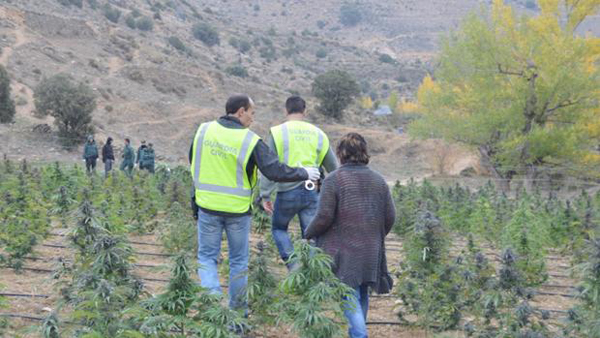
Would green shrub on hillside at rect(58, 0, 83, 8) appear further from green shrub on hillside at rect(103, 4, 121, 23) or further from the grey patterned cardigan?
the grey patterned cardigan

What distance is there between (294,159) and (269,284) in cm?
142

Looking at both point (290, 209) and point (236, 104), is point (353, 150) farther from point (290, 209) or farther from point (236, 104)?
point (290, 209)

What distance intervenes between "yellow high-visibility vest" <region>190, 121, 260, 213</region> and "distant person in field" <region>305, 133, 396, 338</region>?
2.10 ft

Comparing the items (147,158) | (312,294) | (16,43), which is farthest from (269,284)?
(16,43)

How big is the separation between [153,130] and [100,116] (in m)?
2.92

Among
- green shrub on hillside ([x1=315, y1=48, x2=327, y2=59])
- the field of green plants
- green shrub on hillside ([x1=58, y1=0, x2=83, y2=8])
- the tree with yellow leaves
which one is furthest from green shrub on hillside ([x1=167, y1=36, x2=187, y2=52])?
the field of green plants

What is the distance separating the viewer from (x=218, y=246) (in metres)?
5.07

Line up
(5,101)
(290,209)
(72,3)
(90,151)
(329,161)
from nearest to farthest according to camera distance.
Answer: (290,209) → (329,161) → (90,151) → (5,101) → (72,3)

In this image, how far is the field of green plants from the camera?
149 inches

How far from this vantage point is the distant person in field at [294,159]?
572 centimetres

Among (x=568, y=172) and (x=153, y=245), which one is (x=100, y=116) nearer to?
(x=568, y=172)

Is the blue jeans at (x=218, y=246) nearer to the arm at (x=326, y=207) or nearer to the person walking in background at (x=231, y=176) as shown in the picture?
the person walking in background at (x=231, y=176)

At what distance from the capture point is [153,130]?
120 ft

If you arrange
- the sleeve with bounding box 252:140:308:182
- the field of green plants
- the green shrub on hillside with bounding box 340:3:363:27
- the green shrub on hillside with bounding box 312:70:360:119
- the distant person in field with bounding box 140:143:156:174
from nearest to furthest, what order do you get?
the field of green plants
the sleeve with bounding box 252:140:308:182
the distant person in field with bounding box 140:143:156:174
the green shrub on hillside with bounding box 312:70:360:119
the green shrub on hillside with bounding box 340:3:363:27
